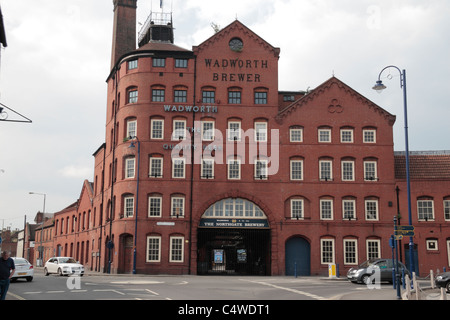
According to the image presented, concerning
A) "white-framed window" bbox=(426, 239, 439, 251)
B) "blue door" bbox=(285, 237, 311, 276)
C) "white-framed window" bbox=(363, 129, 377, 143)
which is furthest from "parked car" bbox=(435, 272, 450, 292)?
"white-framed window" bbox=(363, 129, 377, 143)

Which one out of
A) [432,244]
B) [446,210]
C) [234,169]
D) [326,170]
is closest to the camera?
[432,244]

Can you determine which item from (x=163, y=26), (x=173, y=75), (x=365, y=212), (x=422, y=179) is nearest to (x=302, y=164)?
(x=365, y=212)

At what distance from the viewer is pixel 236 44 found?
153 ft

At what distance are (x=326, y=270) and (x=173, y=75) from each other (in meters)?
20.6

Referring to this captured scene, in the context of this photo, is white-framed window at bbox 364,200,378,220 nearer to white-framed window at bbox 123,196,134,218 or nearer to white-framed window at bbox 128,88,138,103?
white-framed window at bbox 123,196,134,218

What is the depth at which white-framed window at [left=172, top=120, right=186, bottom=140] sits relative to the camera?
147ft

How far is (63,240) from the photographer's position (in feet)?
228

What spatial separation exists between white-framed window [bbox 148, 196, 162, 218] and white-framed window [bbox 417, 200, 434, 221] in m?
21.4

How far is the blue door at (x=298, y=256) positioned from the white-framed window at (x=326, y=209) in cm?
262

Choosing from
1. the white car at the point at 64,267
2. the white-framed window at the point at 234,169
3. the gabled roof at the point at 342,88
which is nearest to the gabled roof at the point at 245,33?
the gabled roof at the point at 342,88

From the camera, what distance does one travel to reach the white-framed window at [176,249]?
4309 cm

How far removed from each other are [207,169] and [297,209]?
26.8 ft

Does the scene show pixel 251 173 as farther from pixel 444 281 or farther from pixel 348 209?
pixel 444 281

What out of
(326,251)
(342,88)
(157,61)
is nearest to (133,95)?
(157,61)
